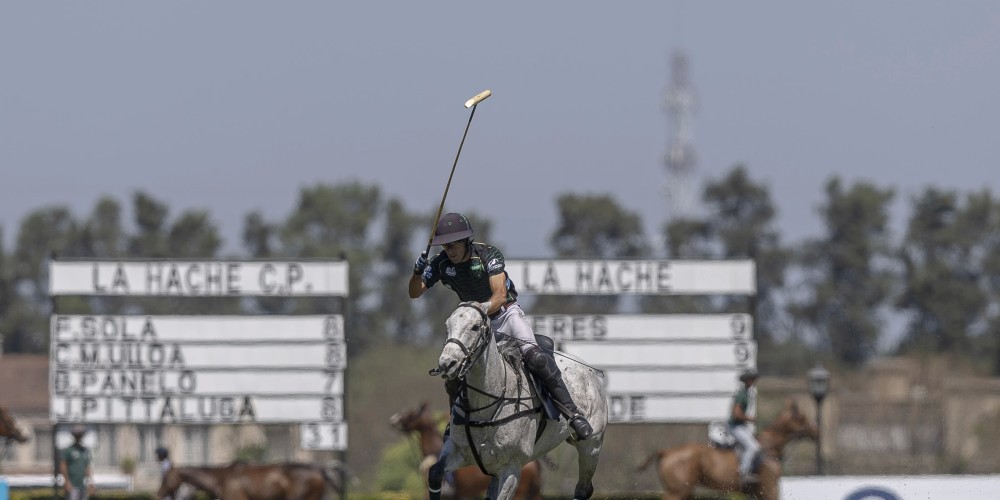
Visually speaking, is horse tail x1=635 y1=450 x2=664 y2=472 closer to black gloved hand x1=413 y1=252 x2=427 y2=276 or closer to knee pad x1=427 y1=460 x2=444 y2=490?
knee pad x1=427 y1=460 x2=444 y2=490

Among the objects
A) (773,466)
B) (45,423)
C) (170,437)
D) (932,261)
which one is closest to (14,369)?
(45,423)

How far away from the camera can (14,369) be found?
79000 mm

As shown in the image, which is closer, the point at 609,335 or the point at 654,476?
the point at 609,335

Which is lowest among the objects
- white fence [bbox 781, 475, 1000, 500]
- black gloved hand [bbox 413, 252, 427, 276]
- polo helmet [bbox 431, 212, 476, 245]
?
white fence [bbox 781, 475, 1000, 500]

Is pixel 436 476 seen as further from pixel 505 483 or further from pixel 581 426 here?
pixel 581 426

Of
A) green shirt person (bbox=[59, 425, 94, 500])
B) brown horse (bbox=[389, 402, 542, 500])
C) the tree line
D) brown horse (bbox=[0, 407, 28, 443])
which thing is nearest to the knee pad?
brown horse (bbox=[389, 402, 542, 500])

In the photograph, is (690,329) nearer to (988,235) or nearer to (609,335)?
(609,335)

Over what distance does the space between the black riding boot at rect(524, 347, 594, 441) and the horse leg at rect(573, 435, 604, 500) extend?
890 millimetres

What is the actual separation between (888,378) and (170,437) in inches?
1215

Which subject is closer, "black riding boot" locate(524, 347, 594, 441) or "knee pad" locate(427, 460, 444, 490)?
"knee pad" locate(427, 460, 444, 490)

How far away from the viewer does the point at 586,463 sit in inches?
628

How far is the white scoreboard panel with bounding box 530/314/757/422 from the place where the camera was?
3148cm

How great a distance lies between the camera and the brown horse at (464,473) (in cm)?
2628

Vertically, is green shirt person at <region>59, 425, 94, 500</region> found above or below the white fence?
above
